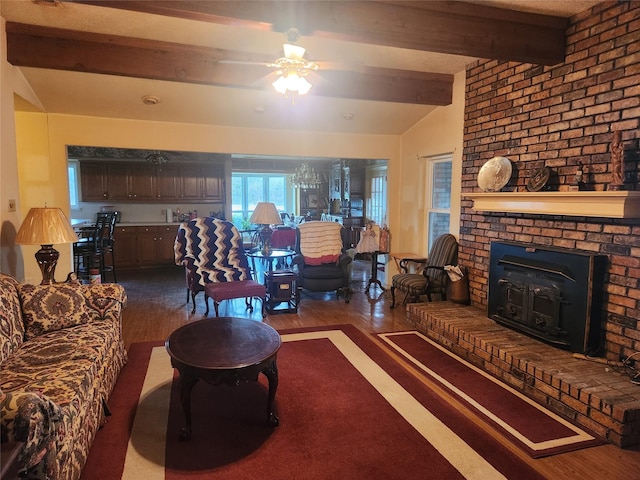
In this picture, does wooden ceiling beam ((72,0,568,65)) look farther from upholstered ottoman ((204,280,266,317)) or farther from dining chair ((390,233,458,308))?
upholstered ottoman ((204,280,266,317))

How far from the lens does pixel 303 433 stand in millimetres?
2344

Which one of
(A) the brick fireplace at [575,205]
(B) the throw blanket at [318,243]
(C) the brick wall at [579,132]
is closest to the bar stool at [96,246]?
(B) the throw blanket at [318,243]

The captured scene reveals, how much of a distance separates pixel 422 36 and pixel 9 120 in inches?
135

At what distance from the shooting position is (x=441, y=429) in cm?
238

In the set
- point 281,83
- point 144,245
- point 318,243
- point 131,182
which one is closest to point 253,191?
point 131,182

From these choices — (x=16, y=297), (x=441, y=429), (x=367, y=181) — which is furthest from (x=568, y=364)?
(x=367, y=181)

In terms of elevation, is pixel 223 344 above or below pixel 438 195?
below

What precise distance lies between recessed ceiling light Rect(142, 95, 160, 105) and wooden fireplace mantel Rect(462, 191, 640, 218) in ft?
11.6

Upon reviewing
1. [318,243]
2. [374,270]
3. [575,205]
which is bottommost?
[374,270]

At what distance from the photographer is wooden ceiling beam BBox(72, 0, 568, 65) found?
2521mm

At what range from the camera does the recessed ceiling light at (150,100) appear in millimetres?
4324

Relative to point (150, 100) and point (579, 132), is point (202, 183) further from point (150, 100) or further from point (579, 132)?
point (579, 132)

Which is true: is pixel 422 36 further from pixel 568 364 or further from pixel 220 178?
pixel 220 178

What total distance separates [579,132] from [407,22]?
5.30ft
